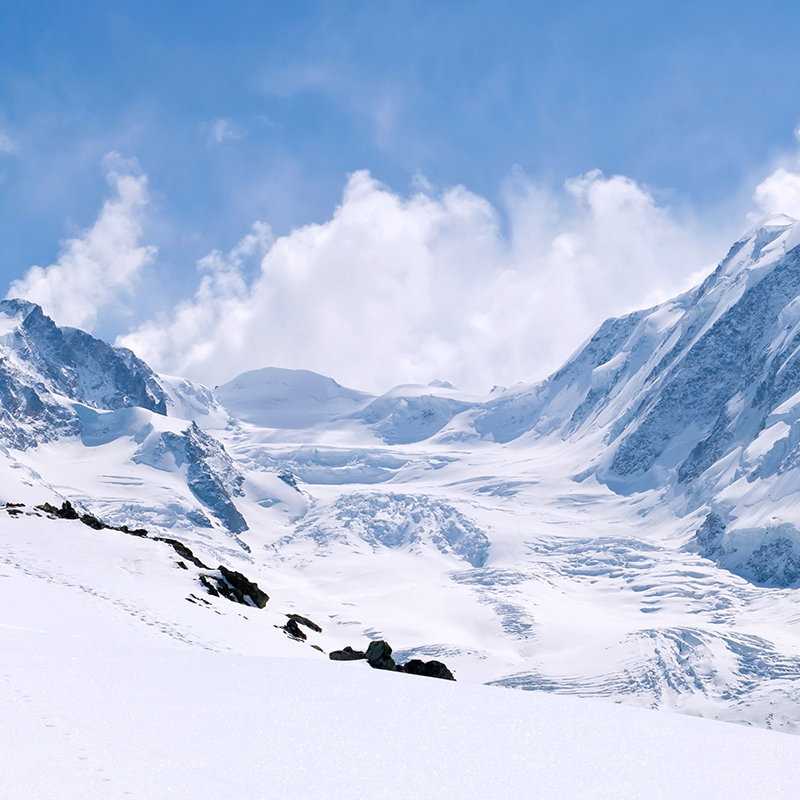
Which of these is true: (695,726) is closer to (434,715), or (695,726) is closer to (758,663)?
(434,715)

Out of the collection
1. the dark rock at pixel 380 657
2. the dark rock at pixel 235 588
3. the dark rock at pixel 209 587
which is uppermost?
the dark rock at pixel 235 588

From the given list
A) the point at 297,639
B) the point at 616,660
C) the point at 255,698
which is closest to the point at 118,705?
the point at 255,698

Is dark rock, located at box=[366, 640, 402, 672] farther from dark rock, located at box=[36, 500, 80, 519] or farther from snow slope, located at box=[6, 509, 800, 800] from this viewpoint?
dark rock, located at box=[36, 500, 80, 519]

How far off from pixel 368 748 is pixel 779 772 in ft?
21.5

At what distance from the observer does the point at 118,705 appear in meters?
13.1

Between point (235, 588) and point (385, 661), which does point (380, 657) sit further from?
point (235, 588)

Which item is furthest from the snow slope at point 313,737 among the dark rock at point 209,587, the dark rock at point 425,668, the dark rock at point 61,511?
the dark rock at point 61,511

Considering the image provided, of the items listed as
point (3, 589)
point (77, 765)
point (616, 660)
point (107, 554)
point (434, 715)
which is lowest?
point (77, 765)

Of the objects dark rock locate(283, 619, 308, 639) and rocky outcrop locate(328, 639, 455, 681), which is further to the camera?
dark rock locate(283, 619, 308, 639)

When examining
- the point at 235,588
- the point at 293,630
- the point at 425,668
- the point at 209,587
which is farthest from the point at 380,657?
the point at 235,588

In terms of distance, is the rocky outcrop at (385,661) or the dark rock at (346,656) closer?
the rocky outcrop at (385,661)

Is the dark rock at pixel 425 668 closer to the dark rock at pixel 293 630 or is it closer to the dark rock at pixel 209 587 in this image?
the dark rock at pixel 293 630

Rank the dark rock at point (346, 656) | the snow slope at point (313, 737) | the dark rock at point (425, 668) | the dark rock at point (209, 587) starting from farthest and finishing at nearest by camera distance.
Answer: the dark rock at point (209, 587), the dark rock at point (346, 656), the dark rock at point (425, 668), the snow slope at point (313, 737)

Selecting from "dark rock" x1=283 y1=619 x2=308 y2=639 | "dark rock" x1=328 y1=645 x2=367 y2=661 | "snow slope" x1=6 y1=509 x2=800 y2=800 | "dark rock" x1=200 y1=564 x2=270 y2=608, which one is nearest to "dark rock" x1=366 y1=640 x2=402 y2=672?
"dark rock" x1=328 y1=645 x2=367 y2=661
